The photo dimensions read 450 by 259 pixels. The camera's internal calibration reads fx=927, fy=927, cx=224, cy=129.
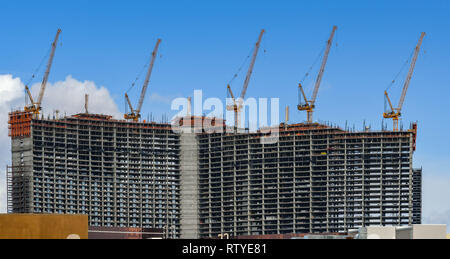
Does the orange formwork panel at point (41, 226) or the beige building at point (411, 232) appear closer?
the orange formwork panel at point (41, 226)

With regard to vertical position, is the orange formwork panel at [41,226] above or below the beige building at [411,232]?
above

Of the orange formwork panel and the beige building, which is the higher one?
the orange formwork panel

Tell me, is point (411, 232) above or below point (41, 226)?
below

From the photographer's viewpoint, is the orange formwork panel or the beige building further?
the beige building

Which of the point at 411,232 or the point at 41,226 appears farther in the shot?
the point at 411,232
